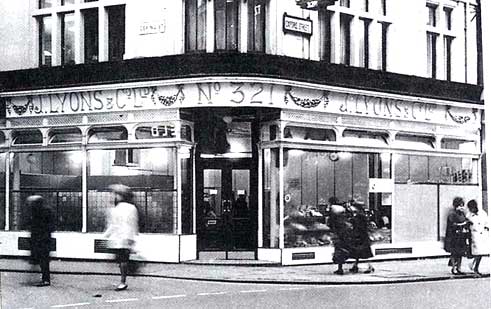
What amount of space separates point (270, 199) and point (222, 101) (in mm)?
1288

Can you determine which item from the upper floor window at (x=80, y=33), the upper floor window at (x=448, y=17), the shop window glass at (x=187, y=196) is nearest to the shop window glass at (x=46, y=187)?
the upper floor window at (x=80, y=33)

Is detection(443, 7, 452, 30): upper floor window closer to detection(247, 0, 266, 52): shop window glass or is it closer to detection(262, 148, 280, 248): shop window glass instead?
detection(247, 0, 266, 52): shop window glass

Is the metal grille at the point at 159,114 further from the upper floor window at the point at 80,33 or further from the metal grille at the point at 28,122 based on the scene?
the metal grille at the point at 28,122

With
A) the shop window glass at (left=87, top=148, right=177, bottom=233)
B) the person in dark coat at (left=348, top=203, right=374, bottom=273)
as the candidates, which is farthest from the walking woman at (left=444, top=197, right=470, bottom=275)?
the shop window glass at (left=87, top=148, right=177, bottom=233)

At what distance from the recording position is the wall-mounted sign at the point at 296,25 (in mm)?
7530

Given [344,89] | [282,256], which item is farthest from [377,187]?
[282,256]

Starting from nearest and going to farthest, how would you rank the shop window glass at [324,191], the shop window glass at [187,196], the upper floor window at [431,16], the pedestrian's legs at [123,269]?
the upper floor window at [431,16] → the shop window glass at [324,191] → the pedestrian's legs at [123,269] → the shop window glass at [187,196]

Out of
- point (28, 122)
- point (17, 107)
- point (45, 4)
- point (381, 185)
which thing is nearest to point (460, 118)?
point (381, 185)

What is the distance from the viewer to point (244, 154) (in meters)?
8.43

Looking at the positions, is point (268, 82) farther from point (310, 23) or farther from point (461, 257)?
point (461, 257)

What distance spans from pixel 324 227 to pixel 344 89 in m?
1.49

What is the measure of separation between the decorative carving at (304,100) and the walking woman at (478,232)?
335cm

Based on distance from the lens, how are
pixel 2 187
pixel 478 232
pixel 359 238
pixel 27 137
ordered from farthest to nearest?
pixel 27 137 → pixel 2 187 → pixel 359 238 → pixel 478 232

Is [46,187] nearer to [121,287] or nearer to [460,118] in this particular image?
[121,287]
